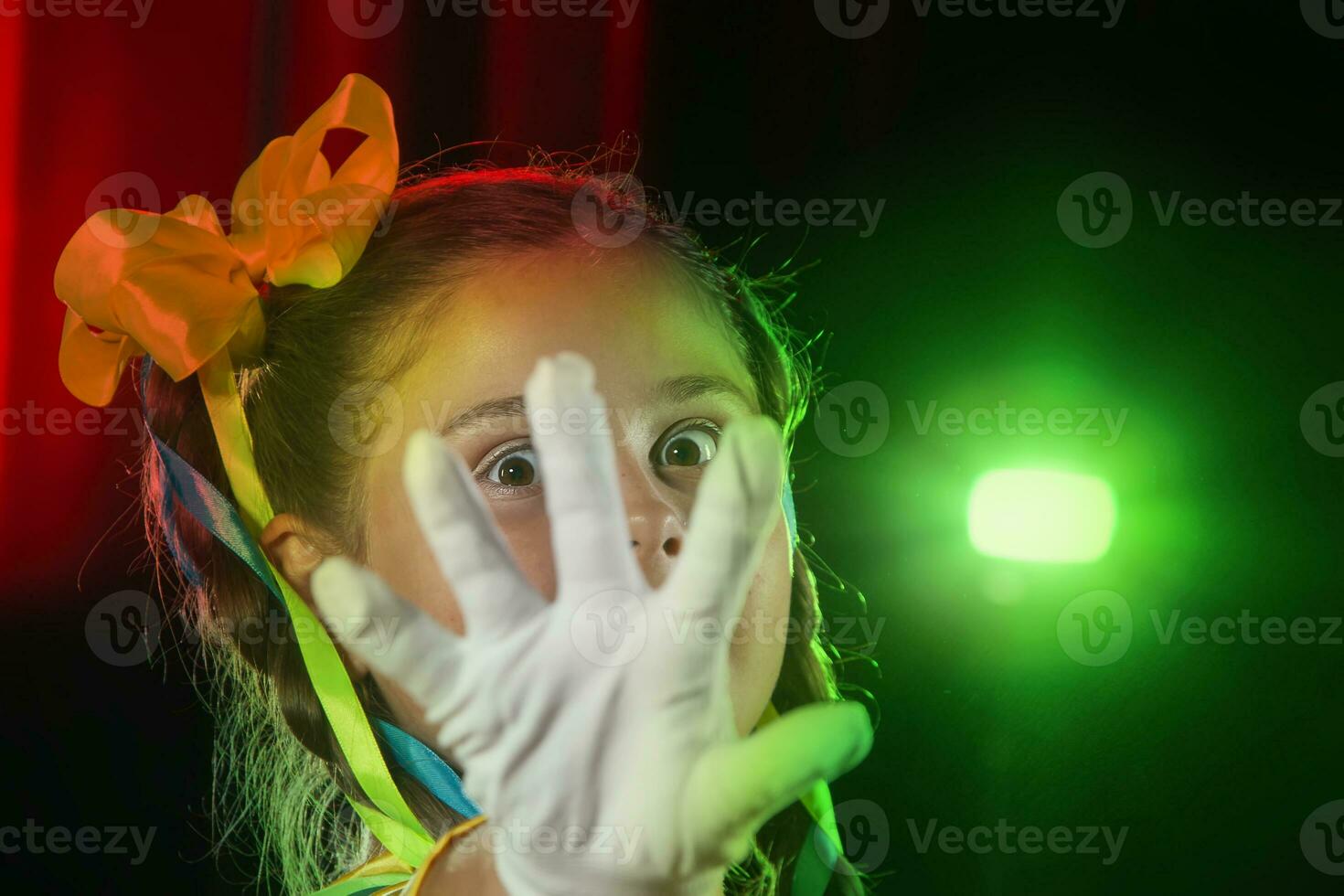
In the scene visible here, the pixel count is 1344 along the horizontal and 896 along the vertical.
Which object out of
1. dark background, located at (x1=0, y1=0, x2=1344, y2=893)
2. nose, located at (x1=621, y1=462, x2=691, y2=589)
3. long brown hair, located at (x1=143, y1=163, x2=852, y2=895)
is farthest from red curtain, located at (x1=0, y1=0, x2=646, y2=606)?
nose, located at (x1=621, y1=462, x2=691, y2=589)

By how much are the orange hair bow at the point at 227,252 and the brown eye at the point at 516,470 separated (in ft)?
→ 0.57

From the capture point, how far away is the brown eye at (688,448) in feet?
2.40

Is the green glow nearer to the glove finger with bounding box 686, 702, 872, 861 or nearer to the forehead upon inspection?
the forehead

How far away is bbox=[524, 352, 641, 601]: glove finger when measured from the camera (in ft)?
1.88

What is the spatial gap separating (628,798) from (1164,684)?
72 centimetres

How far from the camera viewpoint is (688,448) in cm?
74

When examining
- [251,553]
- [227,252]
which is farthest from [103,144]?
[251,553]

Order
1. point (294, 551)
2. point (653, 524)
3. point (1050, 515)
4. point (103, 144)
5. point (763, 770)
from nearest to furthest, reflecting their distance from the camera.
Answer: point (763, 770)
point (653, 524)
point (294, 551)
point (103, 144)
point (1050, 515)

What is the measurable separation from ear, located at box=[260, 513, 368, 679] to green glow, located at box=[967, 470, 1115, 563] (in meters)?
0.64

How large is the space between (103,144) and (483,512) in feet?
2.14

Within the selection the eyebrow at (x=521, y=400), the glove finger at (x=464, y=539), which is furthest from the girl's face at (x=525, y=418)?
the glove finger at (x=464, y=539)

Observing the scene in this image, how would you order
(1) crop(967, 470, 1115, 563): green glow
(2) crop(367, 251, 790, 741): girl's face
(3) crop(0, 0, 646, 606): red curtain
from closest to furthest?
(2) crop(367, 251, 790, 741): girl's face, (3) crop(0, 0, 646, 606): red curtain, (1) crop(967, 470, 1115, 563): green glow

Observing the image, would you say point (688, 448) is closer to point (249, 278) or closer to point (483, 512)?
point (483, 512)

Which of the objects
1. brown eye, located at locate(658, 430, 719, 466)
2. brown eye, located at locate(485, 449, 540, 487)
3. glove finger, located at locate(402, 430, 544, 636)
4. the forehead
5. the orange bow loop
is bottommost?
glove finger, located at locate(402, 430, 544, 636)
